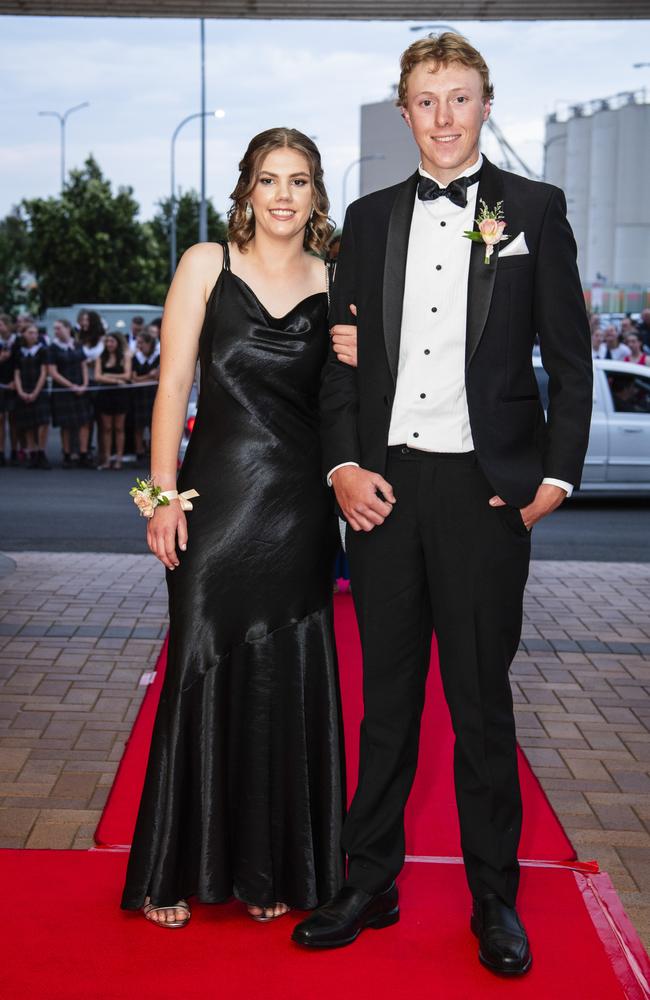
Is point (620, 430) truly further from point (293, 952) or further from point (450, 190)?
point (293, 952)

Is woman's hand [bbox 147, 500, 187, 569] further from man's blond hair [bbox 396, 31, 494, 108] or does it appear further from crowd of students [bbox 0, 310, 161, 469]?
crowd of students [bbox 0, 310, 161, 469]

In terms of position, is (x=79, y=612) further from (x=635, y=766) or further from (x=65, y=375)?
(x=65, y=375)

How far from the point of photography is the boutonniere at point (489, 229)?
2.72 meters

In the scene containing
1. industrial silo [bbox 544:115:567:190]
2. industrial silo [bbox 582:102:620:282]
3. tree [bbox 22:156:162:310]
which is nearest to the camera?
tree [bbox 22:156:162:310]

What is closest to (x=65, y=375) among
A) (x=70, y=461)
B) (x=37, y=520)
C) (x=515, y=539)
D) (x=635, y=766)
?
(x=70, y=461)

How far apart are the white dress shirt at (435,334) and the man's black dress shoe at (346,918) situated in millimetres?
1071

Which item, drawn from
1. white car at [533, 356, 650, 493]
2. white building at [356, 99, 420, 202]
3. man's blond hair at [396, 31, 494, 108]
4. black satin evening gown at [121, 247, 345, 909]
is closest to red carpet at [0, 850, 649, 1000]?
black satin evening gown at [121, 247, 345, 909]

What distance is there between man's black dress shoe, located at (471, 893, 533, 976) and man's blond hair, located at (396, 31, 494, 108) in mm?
1944

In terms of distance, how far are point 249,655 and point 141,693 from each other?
2278 millimetres

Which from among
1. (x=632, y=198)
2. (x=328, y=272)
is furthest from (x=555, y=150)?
(x=328, y=272)

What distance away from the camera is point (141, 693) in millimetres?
5230

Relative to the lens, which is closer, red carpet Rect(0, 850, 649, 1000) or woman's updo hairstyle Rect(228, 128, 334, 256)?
red carpet Rect(0, 850, 649, 1000)

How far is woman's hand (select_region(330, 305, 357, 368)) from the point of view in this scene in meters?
2.94

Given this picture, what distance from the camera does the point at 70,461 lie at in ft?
50.5
